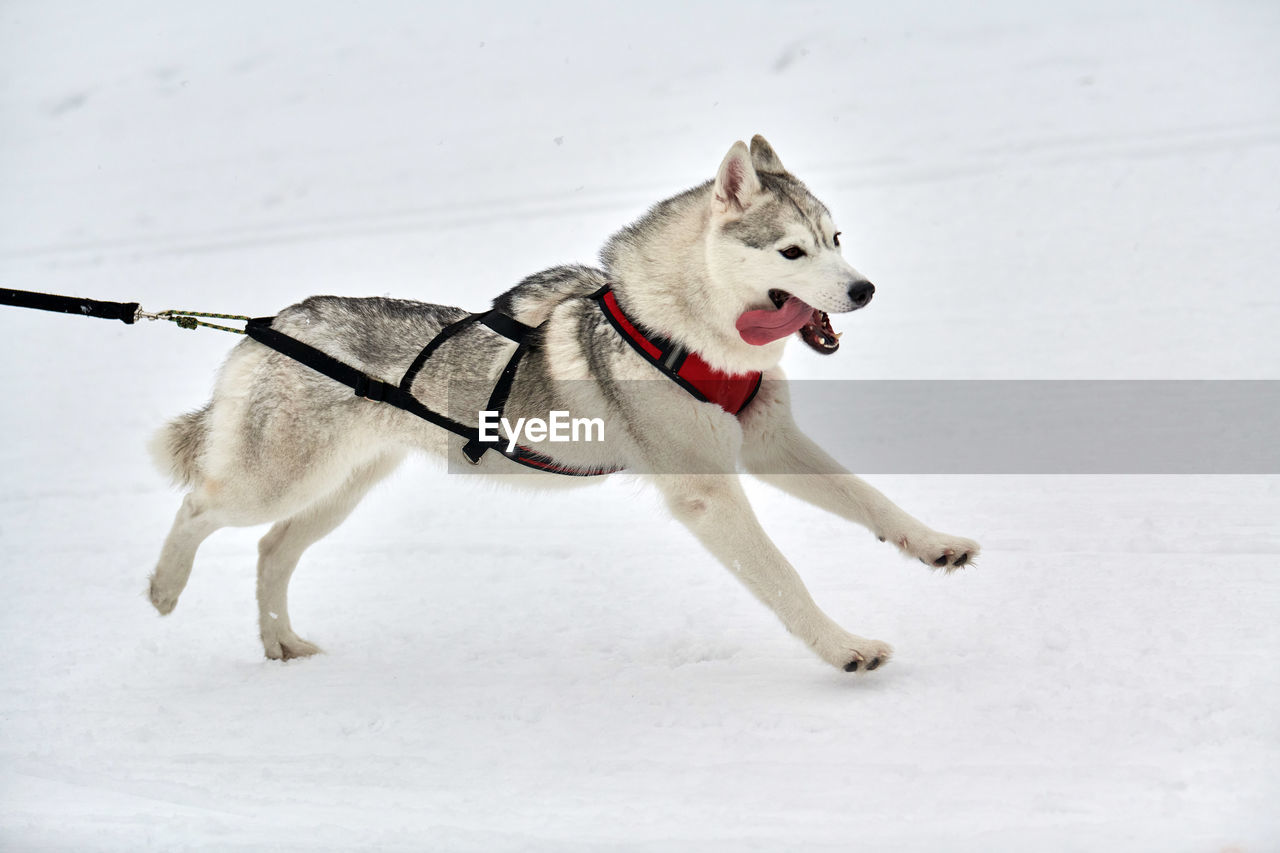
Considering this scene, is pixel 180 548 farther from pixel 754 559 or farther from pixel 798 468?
pixel 798 468

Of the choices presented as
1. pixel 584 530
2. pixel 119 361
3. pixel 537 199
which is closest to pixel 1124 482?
pixel 584 530

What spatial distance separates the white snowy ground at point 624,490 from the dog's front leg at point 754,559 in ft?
0.42

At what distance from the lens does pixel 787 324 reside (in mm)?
3217

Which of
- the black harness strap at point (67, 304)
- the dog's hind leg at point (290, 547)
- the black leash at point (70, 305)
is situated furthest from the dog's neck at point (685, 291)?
the black harness strap at point (67, 304)

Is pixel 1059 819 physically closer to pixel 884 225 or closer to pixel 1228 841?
pixel 1228 841

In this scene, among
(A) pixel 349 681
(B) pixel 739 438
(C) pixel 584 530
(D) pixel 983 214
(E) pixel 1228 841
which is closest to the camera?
(E) pixel 1228 841

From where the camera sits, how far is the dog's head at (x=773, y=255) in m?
3.16

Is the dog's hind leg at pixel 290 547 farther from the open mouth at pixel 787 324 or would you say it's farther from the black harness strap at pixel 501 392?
the open mouth at pixel 787 324

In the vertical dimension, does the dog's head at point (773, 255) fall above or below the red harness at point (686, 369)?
above

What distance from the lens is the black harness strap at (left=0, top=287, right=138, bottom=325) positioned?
3.47m

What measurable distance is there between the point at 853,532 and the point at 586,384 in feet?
5.96

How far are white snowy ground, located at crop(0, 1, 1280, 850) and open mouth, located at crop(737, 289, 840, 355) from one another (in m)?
1.14

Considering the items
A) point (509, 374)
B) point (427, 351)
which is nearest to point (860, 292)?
point (509, 374)

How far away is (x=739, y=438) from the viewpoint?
351 centimetres
